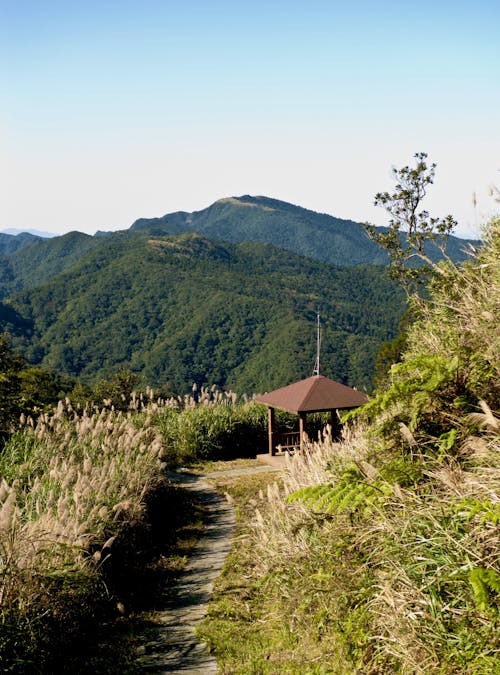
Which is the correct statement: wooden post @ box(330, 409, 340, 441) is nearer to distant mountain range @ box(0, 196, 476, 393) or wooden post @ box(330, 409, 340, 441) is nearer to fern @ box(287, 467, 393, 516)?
fern @ box(287, 467, 393, 516)

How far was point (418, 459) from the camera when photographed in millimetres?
4145

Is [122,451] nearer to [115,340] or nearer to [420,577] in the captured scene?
[420,577]

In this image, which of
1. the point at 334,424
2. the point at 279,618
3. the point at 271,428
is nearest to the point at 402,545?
the point at 279,618

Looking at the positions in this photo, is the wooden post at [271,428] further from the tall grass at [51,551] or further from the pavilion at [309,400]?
the tall grass at [51,551]

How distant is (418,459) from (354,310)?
91671mm

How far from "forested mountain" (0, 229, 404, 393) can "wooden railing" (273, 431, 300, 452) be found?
46.7 meters

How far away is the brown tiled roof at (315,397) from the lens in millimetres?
10391

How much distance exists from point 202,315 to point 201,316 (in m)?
0.36

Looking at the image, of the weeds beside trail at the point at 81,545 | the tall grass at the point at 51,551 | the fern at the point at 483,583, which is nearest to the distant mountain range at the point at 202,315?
the weeds beside trail at the point at 81,545

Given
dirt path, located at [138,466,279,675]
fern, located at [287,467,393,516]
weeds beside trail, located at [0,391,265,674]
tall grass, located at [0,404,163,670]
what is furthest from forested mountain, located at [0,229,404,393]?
fern, located at [287,467,393,516]

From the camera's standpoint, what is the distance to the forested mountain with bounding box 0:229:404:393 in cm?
7106

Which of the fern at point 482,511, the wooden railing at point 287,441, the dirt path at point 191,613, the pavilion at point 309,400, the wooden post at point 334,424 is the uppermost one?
the fern at point 482,511

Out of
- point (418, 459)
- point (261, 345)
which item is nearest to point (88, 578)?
point (418, 459)

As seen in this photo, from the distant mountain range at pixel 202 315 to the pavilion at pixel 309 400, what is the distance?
160 feet
